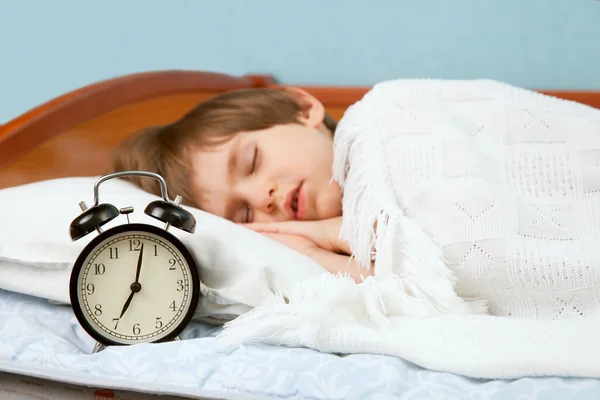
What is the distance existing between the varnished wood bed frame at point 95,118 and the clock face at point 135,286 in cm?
41

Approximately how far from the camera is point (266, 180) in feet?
4.11

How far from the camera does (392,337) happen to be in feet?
2.47

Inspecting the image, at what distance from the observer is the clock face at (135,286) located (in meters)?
0.83

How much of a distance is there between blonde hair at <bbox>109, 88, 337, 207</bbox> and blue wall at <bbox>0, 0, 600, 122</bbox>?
40 centimetres

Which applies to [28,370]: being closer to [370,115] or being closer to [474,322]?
[474,322]

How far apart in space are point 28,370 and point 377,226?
1.74 feet

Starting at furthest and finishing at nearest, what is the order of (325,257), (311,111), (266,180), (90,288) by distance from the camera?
(311,111) < (266,180) < (325,257) < (90,288)

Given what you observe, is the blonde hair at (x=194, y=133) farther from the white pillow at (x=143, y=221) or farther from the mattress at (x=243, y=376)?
the mattress at (x=243, y=376)

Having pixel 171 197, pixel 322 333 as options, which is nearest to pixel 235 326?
pixel 322 333

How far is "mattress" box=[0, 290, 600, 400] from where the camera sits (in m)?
0.67

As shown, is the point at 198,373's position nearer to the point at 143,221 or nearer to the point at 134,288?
the point at 134,288

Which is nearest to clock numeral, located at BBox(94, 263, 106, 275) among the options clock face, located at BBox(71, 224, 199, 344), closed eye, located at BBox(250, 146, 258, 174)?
clock face, located at BBox(71, 224, 199, 344)

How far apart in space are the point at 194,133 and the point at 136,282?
0.55 m

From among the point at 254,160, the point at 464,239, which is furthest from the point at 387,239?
the point at 254,160
